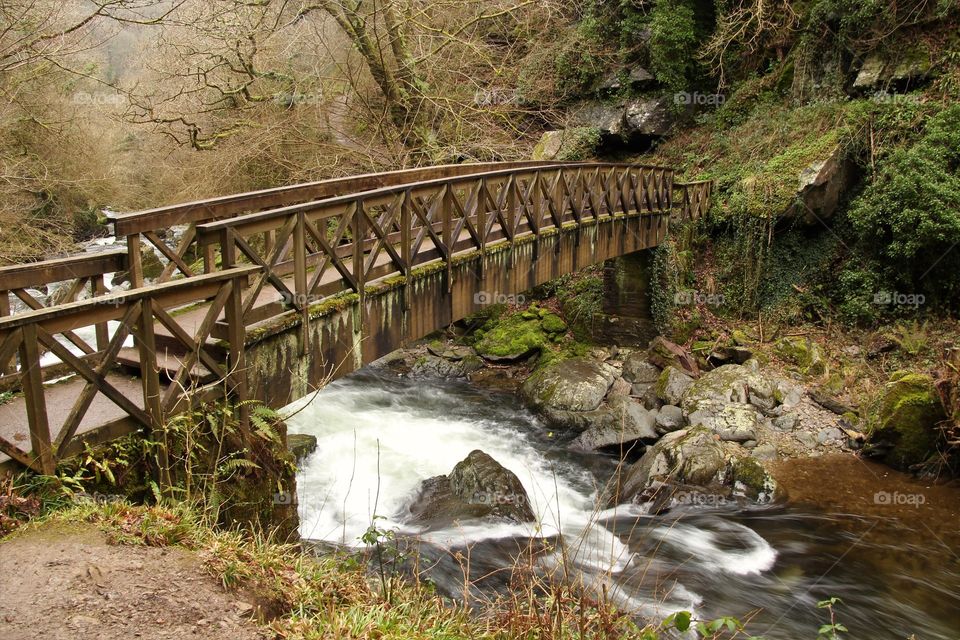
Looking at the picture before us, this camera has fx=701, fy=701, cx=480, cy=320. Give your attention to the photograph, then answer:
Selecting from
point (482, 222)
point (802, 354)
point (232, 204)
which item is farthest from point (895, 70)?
point (232, 204)

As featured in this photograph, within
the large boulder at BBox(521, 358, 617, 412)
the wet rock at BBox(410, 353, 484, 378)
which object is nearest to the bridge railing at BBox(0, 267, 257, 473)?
the large boulder at BBox(521, 358, 617, 412)

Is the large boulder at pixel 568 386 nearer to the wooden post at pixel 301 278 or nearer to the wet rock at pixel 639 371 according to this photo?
the wet rock at pixel 639 371

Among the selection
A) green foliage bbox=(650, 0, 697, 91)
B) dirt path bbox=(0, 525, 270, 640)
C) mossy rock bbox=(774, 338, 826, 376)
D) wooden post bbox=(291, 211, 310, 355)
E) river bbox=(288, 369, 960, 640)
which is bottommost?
river bbox=(288, 369, 960, 640)

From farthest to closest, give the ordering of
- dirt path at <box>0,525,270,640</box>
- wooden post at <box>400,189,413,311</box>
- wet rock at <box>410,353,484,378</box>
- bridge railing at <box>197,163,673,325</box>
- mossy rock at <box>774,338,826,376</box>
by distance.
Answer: wet rock at <box>410,353,484,378</box> < mossy rock at <box>774,338,826,376</box> < wooden post at <box>400,189,413,311</box> < bridge railing at <box>197,163,673,325</box> < dirt path at <box>0,525,270,640</box>

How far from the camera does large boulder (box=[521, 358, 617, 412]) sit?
1236 centimetres

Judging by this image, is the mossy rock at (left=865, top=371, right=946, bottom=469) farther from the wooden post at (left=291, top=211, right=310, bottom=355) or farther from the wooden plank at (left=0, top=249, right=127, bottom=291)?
the wooden plank at (left=0, top=249, right=127, bottom=291)

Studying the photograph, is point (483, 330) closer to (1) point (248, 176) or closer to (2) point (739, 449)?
(1) point (248, 176)

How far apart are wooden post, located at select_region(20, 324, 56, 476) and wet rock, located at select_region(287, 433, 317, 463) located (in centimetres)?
558

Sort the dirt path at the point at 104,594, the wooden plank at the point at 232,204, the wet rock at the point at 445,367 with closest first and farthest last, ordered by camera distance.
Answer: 1. the dirt path at the point at 104,594
2. the wooden plank at the point at 232,204
3. the wet rock at the point at 445,367

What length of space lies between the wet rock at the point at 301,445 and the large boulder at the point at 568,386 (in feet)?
13.8

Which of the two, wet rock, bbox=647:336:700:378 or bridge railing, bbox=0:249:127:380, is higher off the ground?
bridge railing, bbox=0:249:127:380

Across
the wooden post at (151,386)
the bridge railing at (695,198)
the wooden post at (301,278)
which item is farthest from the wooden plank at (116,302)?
the bridge railing at (695,198)

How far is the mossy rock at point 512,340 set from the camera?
1481 centimetres

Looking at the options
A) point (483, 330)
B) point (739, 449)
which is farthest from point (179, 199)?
point (739, 449)
